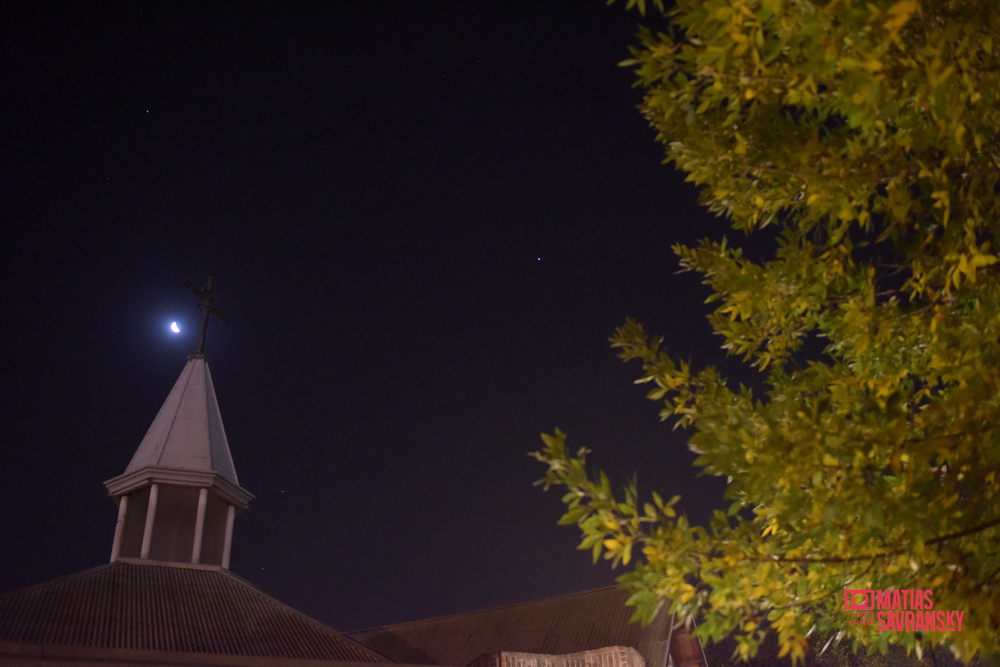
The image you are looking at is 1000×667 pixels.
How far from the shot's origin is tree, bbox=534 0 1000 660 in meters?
4.64

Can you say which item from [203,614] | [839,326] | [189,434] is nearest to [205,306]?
[189,434]

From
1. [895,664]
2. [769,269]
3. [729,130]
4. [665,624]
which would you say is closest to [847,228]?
[769,269]

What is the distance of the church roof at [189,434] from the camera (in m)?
23.4

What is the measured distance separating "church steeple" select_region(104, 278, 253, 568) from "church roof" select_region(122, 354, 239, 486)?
0.03m

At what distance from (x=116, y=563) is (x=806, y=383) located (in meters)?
19.4

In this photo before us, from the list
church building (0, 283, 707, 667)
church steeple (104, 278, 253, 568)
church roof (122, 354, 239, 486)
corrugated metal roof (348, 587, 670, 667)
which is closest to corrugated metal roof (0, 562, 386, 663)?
church building (0, 283, 707, 667)

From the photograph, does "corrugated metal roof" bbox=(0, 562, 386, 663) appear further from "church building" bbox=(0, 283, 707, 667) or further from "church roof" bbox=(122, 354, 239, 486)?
"church roof" bbox=(122, 354, 239, 486)

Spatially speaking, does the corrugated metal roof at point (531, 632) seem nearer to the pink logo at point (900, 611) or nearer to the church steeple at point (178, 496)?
the church steeple at point (178, 496)

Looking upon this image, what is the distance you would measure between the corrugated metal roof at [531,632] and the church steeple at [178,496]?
774 centimetres

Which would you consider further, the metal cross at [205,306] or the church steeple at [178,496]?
the metal cross at [205,306]

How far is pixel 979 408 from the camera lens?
4.70m

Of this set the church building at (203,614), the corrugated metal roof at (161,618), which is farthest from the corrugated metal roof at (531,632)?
the corrugated metal roof at (161,618)

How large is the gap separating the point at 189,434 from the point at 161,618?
7.97 meters

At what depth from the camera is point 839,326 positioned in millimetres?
5973
